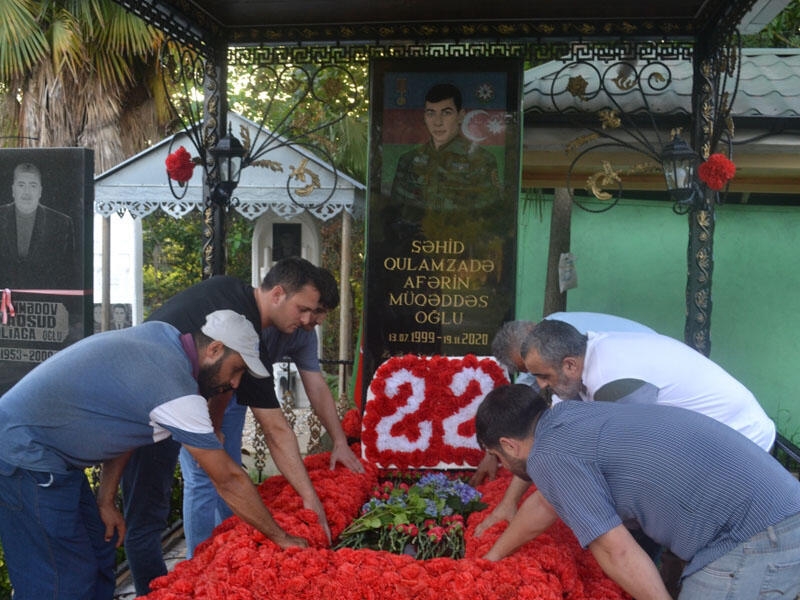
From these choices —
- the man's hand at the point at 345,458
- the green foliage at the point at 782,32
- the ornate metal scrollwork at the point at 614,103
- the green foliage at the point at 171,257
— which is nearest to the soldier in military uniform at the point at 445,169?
the ornate metal scrollwork at the point at 614,103

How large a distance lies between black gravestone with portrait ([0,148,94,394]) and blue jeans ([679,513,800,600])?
421cm

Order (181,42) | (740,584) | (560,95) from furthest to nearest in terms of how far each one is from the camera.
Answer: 1. (560,95)
2. (181,42)
3. (740,584)

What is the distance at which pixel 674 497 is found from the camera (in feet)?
7.48

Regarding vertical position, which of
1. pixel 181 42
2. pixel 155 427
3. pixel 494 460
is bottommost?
pixel 494 460

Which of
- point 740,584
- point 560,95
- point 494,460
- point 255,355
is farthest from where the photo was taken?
point 560,95

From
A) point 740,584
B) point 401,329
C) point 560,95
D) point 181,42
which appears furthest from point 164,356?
point 560,95

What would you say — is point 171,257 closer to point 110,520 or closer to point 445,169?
point 445,169

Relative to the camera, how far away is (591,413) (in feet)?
7.88

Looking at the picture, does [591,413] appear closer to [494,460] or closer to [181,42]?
[494,460]

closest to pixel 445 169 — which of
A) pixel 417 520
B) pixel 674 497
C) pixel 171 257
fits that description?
pixel 417 520

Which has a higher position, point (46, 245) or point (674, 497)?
point (46, 245)

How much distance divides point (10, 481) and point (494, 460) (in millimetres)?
2411

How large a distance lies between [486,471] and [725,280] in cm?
450

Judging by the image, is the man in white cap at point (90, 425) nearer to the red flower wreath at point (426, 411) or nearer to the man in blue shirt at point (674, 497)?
the man in blue shirt at point (674, 497)
